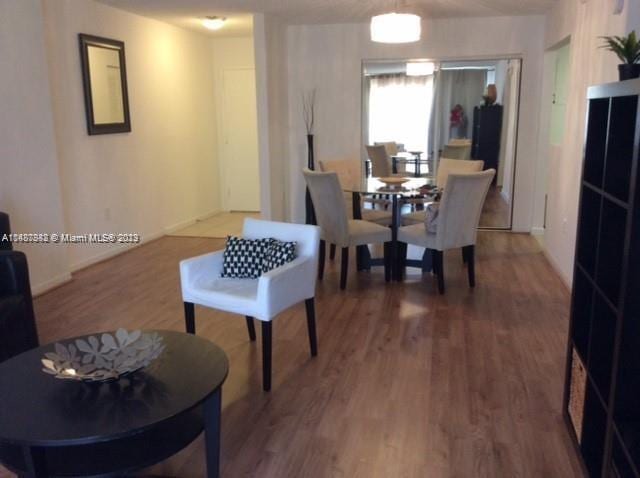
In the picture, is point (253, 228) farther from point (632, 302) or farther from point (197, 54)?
point (197, 54)

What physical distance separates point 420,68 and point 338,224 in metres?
2.87

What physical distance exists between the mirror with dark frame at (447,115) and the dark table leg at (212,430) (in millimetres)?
4717

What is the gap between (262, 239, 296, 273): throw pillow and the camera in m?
3.00

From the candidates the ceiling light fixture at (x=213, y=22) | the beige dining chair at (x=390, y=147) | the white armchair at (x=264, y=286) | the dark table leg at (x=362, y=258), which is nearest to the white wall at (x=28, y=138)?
the white armchair at (x=264, y=286)

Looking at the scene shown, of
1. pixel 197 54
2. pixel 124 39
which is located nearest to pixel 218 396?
pixel 124 39

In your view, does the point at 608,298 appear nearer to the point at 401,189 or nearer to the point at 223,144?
the point at 401,189

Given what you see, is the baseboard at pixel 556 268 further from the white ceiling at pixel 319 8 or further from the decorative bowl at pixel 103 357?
the decorative bowl at pixel 103 357

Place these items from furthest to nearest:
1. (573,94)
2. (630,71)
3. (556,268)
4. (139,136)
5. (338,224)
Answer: (139,136) < (556,268) < (573,94) < (338,224) < (630,71)

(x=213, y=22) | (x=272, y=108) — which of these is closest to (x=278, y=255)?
(x=272, y=108)

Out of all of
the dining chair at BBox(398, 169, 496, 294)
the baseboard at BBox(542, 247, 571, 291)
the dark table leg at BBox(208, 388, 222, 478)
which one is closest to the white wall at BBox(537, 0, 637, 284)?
the baseboard at BBox(542, 247, 571, 291)

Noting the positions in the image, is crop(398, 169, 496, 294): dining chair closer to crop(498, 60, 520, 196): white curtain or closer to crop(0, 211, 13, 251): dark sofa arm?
crop(498, 60, 520, 196): white curtain

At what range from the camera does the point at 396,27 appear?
401 centimetres

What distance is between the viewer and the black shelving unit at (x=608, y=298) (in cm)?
168

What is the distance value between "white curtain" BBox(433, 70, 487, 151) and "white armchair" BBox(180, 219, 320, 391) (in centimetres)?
387
